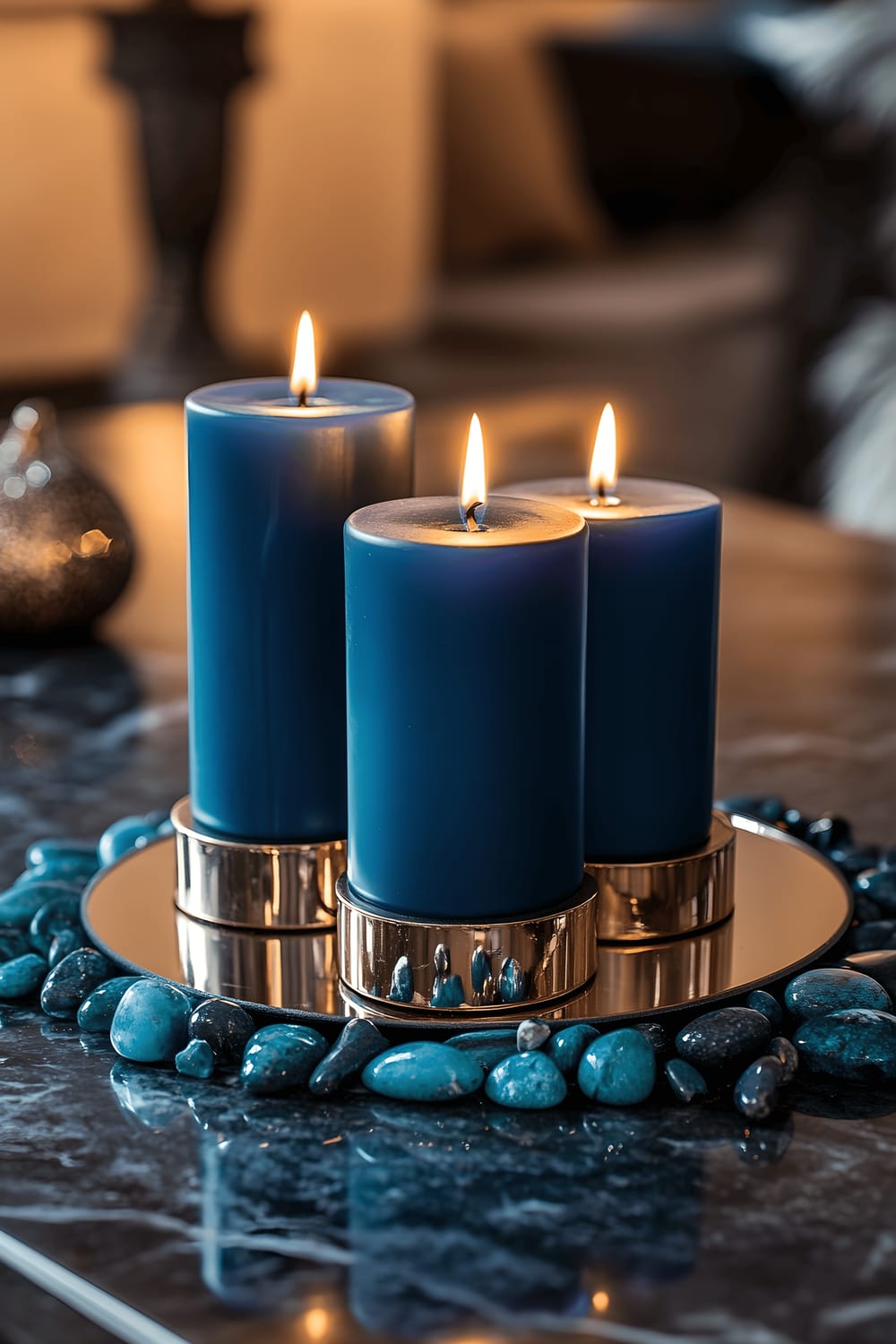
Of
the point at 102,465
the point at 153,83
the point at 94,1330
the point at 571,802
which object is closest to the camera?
the point at 94,1330

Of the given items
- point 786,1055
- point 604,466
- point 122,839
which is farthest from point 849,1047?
point 122,839

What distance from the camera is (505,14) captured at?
182 inches

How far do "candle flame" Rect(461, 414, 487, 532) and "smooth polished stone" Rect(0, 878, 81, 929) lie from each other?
0.81ft

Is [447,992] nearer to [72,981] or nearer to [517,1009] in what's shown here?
[517,1009]

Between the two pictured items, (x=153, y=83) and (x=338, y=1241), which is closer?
(x=338, y=1241)

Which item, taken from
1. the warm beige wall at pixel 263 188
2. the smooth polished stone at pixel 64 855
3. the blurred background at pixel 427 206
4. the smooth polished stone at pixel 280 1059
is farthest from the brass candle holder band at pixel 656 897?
the warm beige wall at pixel 263 188

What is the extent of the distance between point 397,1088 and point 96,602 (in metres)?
0.63

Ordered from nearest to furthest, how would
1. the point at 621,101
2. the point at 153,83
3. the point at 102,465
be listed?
the point at 102,465
the point at 153,83
the point at 621,101

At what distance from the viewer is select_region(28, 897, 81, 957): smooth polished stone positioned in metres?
0.65

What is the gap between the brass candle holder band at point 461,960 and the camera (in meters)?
0.54

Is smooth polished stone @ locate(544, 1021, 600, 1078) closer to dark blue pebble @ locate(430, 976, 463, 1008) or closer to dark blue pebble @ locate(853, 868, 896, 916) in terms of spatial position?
dark blue pebble @ locate(430, 976, 463, 1008)

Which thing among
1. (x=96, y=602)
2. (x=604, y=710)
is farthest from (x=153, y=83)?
(x=604, y=710)

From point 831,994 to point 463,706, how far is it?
162 millimetres

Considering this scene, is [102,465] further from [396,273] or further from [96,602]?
[396,273]
